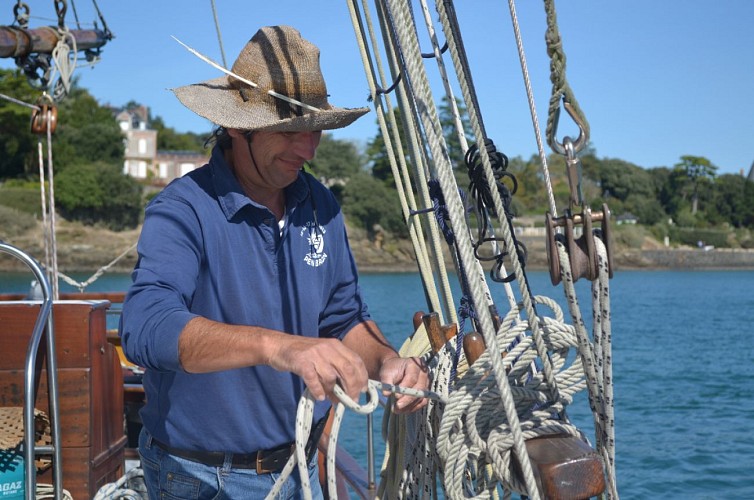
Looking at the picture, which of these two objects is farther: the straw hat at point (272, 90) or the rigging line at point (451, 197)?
the straw hat at point (272, 90)

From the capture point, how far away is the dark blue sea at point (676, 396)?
11125 millimetres

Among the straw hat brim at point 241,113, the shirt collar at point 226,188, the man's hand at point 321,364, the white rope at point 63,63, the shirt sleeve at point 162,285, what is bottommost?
the man's hand at point 321,364

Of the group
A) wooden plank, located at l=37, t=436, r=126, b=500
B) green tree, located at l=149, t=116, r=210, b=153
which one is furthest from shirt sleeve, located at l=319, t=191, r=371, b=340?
green tree, located at l=149, t=116, r=210, b=153

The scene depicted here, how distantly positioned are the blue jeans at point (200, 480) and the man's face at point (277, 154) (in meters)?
0.65

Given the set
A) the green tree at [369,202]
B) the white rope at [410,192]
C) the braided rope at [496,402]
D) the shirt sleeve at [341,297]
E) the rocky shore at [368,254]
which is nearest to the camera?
the braided rope at [496,402]

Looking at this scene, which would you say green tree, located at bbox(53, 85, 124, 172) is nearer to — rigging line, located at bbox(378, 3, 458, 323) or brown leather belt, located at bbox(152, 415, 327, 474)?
rigging line, located at bbox(378, 3, 458, 323)

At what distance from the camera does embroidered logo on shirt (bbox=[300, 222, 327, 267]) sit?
206 cm

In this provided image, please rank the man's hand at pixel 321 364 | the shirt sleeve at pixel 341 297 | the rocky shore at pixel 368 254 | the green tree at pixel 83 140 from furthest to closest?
1. the green tree at pixel 83 140
2. the rocky shore at pixel 368 254
3. the shirt sleeve at pixel 341 297
4. the man's hand at pixel 321 364

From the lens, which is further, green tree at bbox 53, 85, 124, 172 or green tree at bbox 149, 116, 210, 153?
green tree at bbox 149, 116, 210, 153

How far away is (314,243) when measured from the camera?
2086 millimetres

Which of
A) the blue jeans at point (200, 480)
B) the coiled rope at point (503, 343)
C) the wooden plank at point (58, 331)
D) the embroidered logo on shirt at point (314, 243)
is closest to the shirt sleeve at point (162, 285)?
the embroidered logo on shirt at point (314, 243)

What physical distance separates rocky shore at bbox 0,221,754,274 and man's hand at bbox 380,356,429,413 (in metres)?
32.4

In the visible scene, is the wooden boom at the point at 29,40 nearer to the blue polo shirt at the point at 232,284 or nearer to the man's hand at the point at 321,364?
the blue polo shirt at the point at 232,284

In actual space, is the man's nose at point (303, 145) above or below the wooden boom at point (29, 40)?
below
